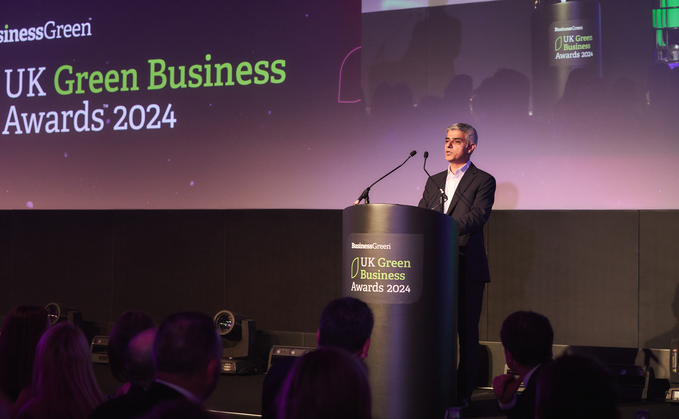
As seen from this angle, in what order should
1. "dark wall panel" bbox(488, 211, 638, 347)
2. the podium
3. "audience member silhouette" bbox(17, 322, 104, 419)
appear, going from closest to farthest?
"audience member silhouette" bbox(17, 322, 104, 419) < the podium < "dark wall panel" bbox(488, 211, 638, 347)

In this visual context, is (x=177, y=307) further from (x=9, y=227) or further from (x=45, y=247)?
(x=9, y=227)

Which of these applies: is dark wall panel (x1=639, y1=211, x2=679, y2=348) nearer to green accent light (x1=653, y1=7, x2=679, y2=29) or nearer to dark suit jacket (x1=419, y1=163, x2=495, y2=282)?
green accent light (x1=653, y1=7, x2=679, y2=29)

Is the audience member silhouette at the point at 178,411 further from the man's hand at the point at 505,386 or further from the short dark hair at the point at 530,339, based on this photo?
the man's hand at the point at 505,386

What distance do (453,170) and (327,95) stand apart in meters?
1.85

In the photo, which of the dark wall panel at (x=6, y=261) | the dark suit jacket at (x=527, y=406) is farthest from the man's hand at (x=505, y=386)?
the dark wall panel at (x=6, y=261)

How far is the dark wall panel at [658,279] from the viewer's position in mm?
4695

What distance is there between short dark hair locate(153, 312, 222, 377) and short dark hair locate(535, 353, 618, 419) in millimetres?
789

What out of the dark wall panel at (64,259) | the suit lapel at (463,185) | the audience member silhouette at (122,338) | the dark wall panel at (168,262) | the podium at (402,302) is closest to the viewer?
the audience member silhouette at (122,338)

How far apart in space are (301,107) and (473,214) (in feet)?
7.69

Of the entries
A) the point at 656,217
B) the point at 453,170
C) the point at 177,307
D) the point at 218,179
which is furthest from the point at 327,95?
the point at 656,217

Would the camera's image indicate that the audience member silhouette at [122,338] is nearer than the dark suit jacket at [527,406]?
No

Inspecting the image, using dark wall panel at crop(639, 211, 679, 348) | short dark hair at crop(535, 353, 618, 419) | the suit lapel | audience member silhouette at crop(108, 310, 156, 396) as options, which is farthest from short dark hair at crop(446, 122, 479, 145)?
short dark hair at crop(535, 353, 618, 419)

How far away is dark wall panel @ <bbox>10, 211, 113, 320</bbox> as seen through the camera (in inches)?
244

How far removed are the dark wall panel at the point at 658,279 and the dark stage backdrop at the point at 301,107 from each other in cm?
13
